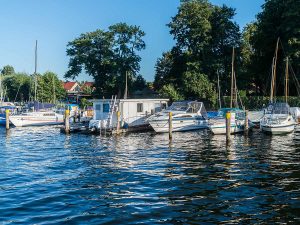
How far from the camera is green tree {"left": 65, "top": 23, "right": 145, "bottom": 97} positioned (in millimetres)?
72188

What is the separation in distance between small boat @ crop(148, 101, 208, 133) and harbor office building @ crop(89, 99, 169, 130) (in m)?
2.54

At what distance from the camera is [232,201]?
14242 mm

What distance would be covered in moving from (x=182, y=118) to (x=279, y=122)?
9586mm

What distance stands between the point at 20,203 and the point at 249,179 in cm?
973

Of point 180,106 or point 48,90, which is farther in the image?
point 48,90

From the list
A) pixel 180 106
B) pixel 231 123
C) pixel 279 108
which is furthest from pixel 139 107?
pixel 279 108

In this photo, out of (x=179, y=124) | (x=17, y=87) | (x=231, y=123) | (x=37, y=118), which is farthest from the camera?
(x=17, y=87)

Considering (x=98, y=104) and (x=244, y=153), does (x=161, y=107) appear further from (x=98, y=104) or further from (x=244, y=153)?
(x=244, y=153)

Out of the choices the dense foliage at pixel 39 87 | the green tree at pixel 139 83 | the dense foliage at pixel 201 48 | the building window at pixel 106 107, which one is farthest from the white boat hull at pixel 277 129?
the dense foliage at pixel 39 87

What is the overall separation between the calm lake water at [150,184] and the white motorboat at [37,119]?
64.8 ft

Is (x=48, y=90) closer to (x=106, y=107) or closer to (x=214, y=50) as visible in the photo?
(x=214, y=50)

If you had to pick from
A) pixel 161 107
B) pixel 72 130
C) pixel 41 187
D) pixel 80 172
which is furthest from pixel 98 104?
pixel 41 187

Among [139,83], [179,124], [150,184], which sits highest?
[139,83]

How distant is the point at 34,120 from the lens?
5066cm
